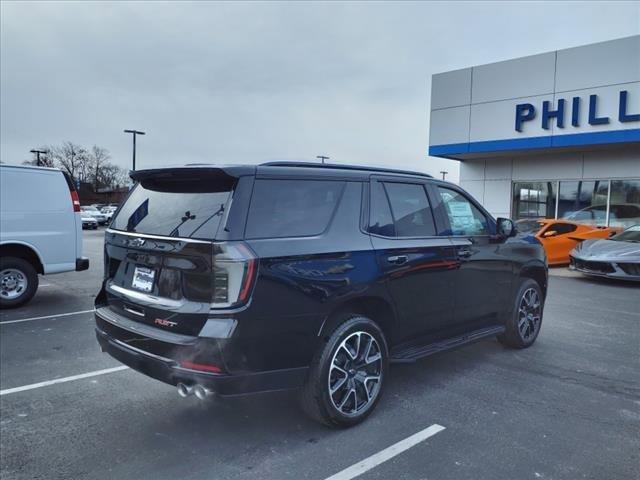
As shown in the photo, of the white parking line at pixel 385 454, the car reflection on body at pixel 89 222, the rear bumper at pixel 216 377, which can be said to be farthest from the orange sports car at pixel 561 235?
the car reflection on body at pixel 89 222

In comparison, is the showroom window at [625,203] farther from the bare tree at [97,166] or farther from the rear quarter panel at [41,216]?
the bare tree at [97,166]

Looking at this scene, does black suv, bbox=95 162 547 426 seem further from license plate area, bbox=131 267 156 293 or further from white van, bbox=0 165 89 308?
white van, bbox=0 165 89 308

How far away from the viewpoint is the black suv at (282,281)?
3.06m

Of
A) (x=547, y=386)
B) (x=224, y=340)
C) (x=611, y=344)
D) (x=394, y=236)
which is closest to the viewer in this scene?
(x=224, y=340)

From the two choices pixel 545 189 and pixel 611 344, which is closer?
pixel 611 344

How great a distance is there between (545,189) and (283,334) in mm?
16707

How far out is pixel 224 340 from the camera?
9.78 feet

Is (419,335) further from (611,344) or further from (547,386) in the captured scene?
(611,344)

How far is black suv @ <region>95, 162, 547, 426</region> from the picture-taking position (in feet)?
10.0

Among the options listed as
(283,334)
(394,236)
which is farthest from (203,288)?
(394,236)

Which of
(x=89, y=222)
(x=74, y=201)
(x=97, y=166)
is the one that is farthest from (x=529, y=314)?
(x=97, y=166)

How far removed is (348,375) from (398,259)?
98 centimetres

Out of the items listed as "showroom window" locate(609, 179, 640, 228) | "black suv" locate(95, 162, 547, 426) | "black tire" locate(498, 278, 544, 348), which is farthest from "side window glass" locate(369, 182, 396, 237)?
"showroom window" locate(609, 179, 640, 228)

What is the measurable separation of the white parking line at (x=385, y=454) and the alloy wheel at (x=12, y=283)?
264 inches
